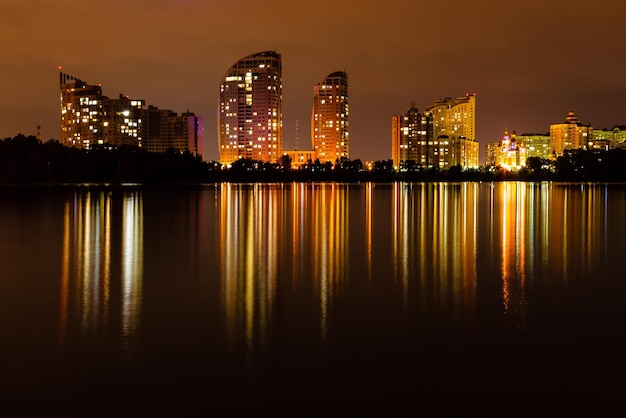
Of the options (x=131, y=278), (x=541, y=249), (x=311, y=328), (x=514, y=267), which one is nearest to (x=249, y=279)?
(x=131, y=278)

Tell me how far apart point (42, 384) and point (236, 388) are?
8.28 feet

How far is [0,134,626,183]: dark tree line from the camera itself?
357 feet

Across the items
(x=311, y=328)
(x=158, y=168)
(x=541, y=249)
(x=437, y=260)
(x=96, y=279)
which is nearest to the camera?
(x=311, y=328)

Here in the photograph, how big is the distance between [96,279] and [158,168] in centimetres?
9904

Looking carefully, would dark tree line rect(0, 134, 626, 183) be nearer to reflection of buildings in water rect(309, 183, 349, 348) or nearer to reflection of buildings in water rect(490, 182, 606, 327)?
reflection of buildings in water rect(309, 183, 349, 348)

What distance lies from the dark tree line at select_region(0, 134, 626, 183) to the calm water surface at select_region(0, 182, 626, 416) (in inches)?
3667

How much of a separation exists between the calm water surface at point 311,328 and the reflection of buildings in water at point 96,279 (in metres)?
0.07

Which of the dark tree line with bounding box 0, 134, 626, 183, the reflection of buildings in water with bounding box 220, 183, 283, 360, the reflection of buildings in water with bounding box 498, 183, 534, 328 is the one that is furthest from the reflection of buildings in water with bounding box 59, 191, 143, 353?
the dark tree line with bounding box 0, 134, 626, 183

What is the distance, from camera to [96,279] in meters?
15.7

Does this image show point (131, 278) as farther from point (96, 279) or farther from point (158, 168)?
point (158, 168)

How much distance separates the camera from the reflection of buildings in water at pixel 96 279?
1121cm

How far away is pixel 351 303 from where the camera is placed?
1295cm

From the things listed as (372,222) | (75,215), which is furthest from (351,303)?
(75,215)

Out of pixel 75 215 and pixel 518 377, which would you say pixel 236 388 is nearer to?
pixel 518 377
